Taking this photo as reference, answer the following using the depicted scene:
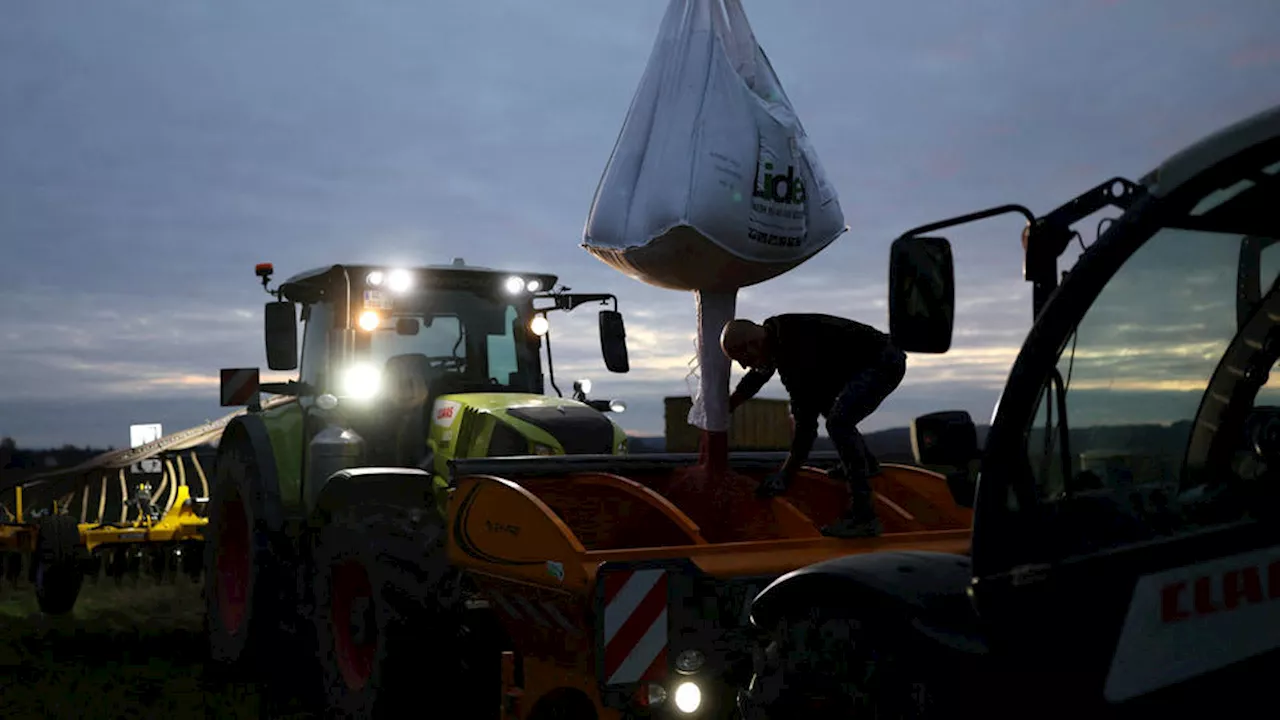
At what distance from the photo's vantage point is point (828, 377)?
5.62m

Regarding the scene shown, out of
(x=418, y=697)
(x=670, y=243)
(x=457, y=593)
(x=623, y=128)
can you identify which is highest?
(x=623, y=128)

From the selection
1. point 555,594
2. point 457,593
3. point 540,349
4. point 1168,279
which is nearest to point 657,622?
point 555,594

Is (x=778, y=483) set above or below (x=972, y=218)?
below

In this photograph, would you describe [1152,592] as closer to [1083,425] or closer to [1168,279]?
[1083,425]

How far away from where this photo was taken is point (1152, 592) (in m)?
2.83

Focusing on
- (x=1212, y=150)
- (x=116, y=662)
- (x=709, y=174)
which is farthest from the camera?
(x=116, y=662)

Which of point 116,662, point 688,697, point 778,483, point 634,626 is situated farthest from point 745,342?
point 116,662

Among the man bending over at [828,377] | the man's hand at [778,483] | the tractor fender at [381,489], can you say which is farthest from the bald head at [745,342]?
the tractor fender at [381,489]

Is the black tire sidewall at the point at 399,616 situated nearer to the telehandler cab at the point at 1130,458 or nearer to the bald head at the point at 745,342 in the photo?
the bald head at the point at 745,342

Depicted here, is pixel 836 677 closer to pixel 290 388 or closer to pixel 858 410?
pixel 858 410

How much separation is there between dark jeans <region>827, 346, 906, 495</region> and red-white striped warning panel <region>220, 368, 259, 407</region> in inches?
211

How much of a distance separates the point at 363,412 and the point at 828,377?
340 cm

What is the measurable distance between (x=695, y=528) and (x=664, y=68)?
2.20m

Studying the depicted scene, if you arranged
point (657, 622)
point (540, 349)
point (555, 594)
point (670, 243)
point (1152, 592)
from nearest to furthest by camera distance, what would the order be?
point (1152, 592), point (657, 622), point (555, 594), point (670, 243), point (540, 349)
